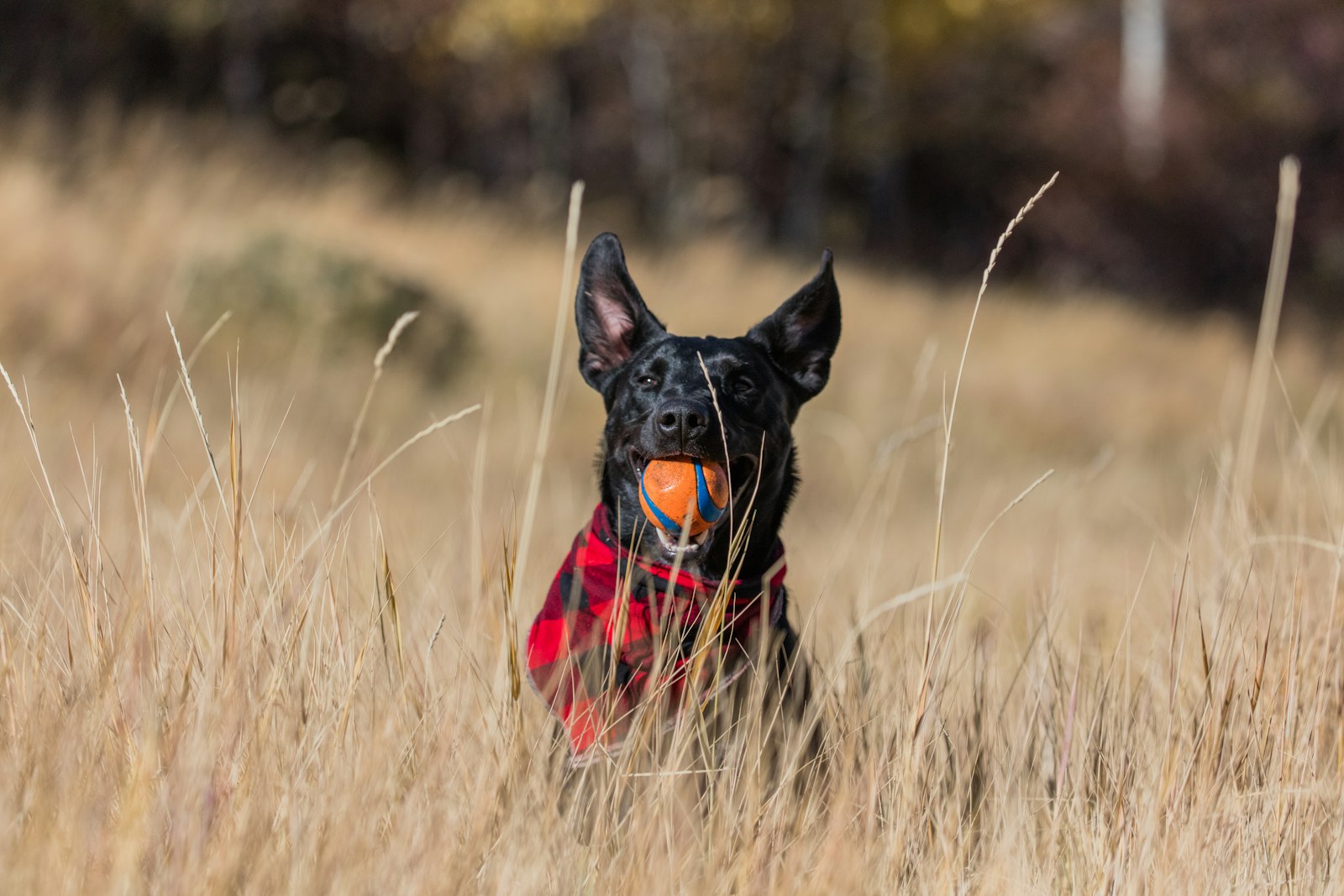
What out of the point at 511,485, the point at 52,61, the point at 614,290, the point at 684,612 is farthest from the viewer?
the point at 52,61

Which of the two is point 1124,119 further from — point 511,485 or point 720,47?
point 511,485

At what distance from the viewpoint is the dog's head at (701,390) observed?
8.58ft

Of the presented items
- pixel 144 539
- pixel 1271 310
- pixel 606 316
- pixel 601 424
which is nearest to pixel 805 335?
pixel 606 316

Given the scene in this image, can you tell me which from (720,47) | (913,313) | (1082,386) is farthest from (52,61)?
(1082,386)

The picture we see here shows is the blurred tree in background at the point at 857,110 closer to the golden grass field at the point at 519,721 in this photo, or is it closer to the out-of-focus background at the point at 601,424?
the out-of-focus background at the point at 601,424

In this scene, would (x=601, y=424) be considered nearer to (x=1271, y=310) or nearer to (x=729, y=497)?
(x=729, y=497)

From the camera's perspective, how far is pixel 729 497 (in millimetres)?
2422

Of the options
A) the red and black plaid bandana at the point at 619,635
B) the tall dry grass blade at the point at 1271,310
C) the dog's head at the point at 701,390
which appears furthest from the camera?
the dog's head at the point at 701,390

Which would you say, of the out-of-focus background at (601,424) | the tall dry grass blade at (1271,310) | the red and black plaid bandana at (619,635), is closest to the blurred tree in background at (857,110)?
the out-of-focus background at (601,424)

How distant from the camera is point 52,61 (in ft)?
42.6

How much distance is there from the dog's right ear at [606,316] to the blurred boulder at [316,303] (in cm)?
497

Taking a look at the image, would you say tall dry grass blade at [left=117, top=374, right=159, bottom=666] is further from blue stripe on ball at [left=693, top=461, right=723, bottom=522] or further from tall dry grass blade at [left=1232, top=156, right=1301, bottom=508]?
tall dry grass blade at [left=1232, top=156, right=1301, bottom=508]

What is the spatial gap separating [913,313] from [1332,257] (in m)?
8.50

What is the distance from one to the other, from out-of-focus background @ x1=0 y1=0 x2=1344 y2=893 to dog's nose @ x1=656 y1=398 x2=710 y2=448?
398 millimetres
